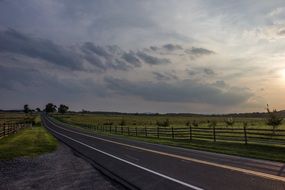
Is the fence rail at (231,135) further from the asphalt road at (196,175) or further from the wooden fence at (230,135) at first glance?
the asphalt road at (196,175)

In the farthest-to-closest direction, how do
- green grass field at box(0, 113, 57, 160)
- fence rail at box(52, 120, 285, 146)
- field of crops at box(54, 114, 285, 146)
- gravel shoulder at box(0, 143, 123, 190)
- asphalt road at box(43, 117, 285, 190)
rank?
field of crops at box(54, 114, 285, 146)
fence rail at box(52, 120, 285, 146)
green grass field at box(0, 113, 57, 160)
gravel shoulder at box(0, 143, 123, 190)
asphalt road at box(43, 117, 285, 190)

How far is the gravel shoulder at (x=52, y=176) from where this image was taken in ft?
39.0

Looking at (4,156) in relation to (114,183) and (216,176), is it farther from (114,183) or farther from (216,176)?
(216,176)

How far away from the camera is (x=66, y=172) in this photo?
15.0m

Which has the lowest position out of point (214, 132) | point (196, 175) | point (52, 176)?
point (52, 176)

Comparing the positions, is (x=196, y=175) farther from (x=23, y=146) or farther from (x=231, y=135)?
(x=231, y=135)

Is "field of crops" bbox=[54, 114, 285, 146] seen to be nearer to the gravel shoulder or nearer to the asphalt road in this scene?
the asphalt road

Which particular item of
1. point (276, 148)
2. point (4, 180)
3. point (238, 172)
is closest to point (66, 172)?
point (4, 180)

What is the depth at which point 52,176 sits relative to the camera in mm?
14062

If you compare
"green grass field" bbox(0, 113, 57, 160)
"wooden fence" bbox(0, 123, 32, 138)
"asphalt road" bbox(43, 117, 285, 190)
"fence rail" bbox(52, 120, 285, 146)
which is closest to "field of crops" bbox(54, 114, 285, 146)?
"fence rail" bbox(52, 120, 285, 146)

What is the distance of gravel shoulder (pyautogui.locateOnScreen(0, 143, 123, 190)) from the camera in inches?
468

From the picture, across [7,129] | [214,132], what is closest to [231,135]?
[214,132]

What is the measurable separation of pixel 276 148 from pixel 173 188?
1438 cm

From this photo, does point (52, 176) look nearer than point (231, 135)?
Yes
